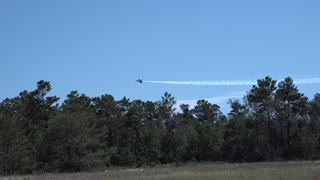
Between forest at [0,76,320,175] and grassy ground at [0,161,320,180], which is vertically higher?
forest at [0,76,320,175]

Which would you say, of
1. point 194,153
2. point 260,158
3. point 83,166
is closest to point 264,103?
point 260,158

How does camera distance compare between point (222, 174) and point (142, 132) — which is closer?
point (222, 174)

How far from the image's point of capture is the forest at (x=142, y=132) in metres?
64.8

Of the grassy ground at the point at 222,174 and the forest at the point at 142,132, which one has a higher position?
the forest at the point at 142,132

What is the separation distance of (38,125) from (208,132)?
3522 cm

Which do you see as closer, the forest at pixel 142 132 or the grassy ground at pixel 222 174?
the grassy ground at pixel 222 174

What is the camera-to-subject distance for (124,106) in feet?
328

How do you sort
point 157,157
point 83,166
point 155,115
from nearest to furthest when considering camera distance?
point 83,166 → point 157,157 → point 155,115

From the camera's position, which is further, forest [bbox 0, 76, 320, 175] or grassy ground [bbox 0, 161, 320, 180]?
forest [bbox 0, 76, 320, 175]

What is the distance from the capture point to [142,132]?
3984 inches

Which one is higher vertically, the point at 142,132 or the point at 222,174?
the point at 142,132

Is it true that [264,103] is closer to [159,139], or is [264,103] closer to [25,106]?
[159,139]

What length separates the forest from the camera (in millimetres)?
64750

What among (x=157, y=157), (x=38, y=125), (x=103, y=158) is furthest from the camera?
(x=157, y=157)
